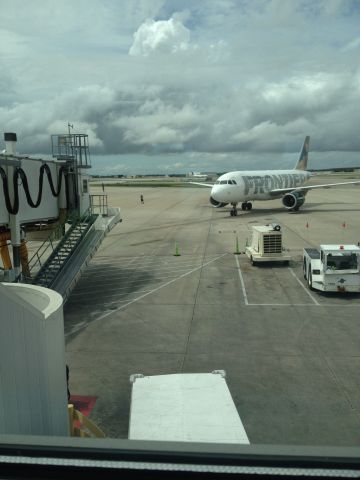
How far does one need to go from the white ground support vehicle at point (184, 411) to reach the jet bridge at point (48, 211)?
9.16m

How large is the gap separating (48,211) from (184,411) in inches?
550

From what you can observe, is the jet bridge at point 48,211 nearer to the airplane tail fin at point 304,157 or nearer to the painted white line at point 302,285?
the painted white line at point 302,285

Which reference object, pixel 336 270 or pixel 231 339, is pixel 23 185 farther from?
pixel 336 270


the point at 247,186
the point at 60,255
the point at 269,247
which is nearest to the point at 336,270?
the point at 269,247

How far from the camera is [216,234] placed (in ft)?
129

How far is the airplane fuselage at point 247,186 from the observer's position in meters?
49.8

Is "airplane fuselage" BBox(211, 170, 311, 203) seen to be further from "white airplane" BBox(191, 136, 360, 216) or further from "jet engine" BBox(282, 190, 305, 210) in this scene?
"jet engine" BBox(282, 190, 305, 210)

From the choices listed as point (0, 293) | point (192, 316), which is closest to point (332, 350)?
point (192, 316)

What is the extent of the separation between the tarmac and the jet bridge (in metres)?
2.10

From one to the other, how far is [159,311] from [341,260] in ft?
27.8

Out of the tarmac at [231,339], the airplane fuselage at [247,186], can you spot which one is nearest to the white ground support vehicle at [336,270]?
the tarmac at [231,339]

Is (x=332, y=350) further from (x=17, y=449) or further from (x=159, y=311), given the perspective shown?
(x=17, y=449)

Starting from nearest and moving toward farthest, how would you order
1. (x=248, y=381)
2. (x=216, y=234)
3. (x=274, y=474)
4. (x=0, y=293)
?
(x=274, y=474) < (x=0, y=293) < (x=248, y=381) < (x=216, y=234)

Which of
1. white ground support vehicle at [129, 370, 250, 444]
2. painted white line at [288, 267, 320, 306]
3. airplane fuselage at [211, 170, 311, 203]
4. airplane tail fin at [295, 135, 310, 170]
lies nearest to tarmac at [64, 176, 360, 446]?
painted white line at [288, 267, 320, 306]
